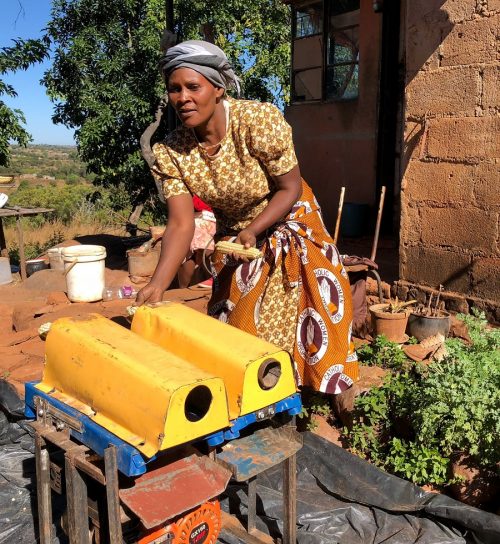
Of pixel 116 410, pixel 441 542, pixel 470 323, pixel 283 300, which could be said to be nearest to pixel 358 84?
pixel 470 323

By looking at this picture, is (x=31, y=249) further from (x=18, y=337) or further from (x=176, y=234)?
(x=176, y=234)

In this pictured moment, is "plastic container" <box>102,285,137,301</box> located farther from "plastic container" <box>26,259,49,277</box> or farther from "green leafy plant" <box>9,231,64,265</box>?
"green leafy plant" <box>9,231,64,265</box>

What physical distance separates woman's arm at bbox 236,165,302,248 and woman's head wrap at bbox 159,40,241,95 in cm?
50

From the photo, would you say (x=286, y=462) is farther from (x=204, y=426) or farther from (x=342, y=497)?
(x=342, y=497)

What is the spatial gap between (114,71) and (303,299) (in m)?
8.36

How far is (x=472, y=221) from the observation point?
4305mm

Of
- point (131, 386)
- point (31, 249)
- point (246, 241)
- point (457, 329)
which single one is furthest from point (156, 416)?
point (31, 249)

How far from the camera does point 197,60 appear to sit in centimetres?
230

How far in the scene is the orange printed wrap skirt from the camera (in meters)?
2.83

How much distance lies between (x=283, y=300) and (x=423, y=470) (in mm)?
1078

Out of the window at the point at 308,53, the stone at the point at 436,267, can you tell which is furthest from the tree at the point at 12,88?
the stone at the point at 436,267

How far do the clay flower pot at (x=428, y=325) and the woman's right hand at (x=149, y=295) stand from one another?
2439mm

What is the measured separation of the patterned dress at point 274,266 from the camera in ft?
8.72

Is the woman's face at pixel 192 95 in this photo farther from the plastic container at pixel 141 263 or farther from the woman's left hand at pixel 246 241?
the plastic container at pixel 141 263
